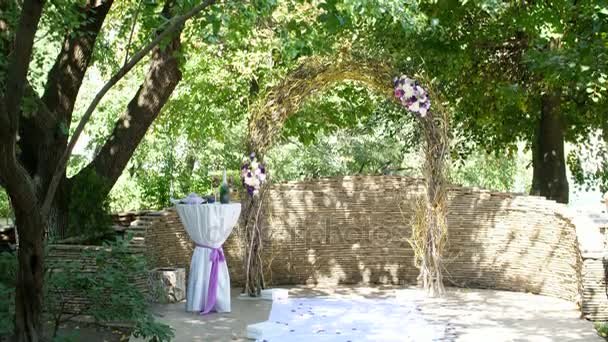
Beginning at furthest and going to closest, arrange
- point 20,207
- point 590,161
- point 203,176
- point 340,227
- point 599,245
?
point 203,176, point 590,161, point 340,227, point 599,245, point 20,207

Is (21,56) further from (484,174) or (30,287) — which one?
(484,174)

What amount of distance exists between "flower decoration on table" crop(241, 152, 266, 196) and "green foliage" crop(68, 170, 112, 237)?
1.34m

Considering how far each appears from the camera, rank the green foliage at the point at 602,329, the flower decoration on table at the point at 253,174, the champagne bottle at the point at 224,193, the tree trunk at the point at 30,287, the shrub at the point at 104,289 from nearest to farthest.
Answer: the tree trunk at the point at 30,287
the shrub at the point at 104,289
the green foliage at the point at 602,329
the champagne bottle at the point at 224,193
the flower decoration on table at the point at 253,174

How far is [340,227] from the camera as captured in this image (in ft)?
30.5

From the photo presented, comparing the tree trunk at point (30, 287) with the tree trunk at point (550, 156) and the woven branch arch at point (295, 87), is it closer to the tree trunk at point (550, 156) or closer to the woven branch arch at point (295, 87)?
the woven branch arch at point (295, 87)

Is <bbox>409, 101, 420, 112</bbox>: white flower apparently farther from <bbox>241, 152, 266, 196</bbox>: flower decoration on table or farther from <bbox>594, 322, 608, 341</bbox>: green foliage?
<bbox>594, 322, 608, 341</bbox>: green foliage

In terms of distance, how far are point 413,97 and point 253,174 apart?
65.3 inches

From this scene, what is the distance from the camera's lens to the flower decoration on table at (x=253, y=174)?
8242mm

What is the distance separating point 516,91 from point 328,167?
783cm

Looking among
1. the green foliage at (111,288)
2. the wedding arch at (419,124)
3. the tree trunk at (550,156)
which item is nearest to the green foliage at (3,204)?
the wedding arch at (419,124)

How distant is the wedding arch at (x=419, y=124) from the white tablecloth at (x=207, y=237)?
73cm

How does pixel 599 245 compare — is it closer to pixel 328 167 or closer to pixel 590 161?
pixel 590 161

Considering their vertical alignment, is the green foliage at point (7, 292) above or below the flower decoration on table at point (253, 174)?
below

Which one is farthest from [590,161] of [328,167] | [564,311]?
[564,311]
